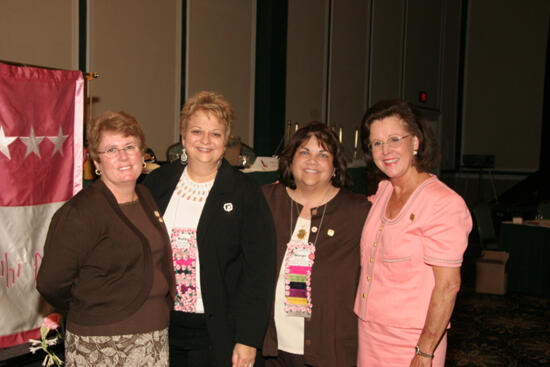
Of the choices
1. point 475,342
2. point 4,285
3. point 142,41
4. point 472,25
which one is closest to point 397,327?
point 4,285

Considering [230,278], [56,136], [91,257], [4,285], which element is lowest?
[4,285]

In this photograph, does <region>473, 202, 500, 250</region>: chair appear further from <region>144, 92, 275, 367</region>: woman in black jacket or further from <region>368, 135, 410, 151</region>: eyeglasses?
<region>144, 92, 275, 367</region>: woman in black jacket

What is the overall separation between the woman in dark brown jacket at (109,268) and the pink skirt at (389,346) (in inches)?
30.2

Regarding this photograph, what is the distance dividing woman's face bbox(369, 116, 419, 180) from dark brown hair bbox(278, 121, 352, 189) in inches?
11.2

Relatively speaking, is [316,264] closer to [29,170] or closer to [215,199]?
[215,199]

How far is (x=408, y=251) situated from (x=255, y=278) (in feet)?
1.92

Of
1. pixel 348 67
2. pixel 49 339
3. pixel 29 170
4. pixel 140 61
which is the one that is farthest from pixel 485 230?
pixel 29 170

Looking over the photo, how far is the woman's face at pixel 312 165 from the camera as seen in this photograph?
2.09 m

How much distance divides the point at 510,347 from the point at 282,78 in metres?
4.08

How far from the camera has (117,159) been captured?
163cm

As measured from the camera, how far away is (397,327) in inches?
70.3

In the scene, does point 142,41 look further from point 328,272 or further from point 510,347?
point 510,347

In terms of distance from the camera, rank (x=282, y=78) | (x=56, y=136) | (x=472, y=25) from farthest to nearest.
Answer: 1. (x=472, y=25)
2. (x=282, y=78)
3. (x=56, y=136)

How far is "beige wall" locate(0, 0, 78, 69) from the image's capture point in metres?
3.51
